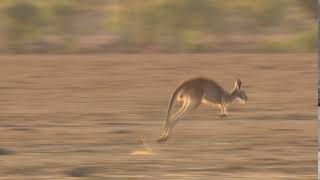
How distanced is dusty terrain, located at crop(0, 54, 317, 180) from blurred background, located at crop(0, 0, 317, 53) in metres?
3.62

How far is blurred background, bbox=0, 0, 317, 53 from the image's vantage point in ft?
102

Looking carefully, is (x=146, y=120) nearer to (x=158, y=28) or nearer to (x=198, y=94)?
(x=198, y=94)

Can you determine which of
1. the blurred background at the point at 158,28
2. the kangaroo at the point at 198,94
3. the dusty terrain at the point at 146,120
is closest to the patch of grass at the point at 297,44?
the blurred background at the point at 158,28

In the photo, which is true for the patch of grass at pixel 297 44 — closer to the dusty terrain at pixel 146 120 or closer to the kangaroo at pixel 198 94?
the dusty terrain at pixel 146 120

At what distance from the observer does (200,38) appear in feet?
106

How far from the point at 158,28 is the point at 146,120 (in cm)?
1607

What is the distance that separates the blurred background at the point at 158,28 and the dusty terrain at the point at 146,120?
3624mm

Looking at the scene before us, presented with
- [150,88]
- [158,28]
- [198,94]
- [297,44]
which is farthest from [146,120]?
[158,28]

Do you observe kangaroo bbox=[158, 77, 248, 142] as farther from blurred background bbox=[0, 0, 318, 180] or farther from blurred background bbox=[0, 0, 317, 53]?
blurred background bbox=[0, 0, 317, 53]

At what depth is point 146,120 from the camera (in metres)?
16.3

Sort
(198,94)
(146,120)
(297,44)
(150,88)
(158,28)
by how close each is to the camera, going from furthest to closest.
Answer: (158,28), (297,44), (150,88), (146,120), (198,94)

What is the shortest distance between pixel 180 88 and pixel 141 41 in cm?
1924

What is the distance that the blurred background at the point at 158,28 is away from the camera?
31.0 meters

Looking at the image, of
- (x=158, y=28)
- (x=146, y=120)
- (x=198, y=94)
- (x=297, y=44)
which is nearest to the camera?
(x=198, y=94)
